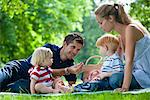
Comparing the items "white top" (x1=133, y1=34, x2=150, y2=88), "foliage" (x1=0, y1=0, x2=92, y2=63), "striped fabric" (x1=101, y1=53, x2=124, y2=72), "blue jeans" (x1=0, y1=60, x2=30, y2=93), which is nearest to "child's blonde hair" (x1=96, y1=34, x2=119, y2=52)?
"striped fabric" (x1=101, y1=53, x2=124, y2=72)

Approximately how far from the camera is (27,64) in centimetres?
484

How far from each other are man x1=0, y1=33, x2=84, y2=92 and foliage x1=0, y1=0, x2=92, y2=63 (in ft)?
34.7

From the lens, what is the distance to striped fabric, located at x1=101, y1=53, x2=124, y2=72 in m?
4.46

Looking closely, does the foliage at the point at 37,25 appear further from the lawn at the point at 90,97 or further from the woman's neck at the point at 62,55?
the lawn at the point at 90,97

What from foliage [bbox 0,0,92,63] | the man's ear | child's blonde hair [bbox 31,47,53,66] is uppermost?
the man's ear

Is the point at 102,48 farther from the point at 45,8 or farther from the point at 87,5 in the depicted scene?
the point at 87,5

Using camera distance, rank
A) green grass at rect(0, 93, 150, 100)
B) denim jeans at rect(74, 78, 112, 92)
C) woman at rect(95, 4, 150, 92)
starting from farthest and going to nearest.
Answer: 1. denim jeans at rect(74, 78, 112, 92)
2. woman at rect(95, 4, 150, 92)
3. green grass at rect(0, 93, 150, 100)

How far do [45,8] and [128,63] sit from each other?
1228 cm

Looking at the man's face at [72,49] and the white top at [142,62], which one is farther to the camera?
the man's face at [72,49]

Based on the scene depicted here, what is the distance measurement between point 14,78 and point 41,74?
0.52m

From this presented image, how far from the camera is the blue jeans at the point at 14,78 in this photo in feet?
15.3

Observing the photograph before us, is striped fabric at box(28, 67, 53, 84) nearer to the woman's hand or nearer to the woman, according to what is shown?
the woman's hand

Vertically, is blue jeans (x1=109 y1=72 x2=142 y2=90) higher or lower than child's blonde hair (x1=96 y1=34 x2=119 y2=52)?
lower

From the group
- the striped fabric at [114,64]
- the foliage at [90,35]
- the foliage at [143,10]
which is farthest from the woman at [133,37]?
the foliage at [90,35]
